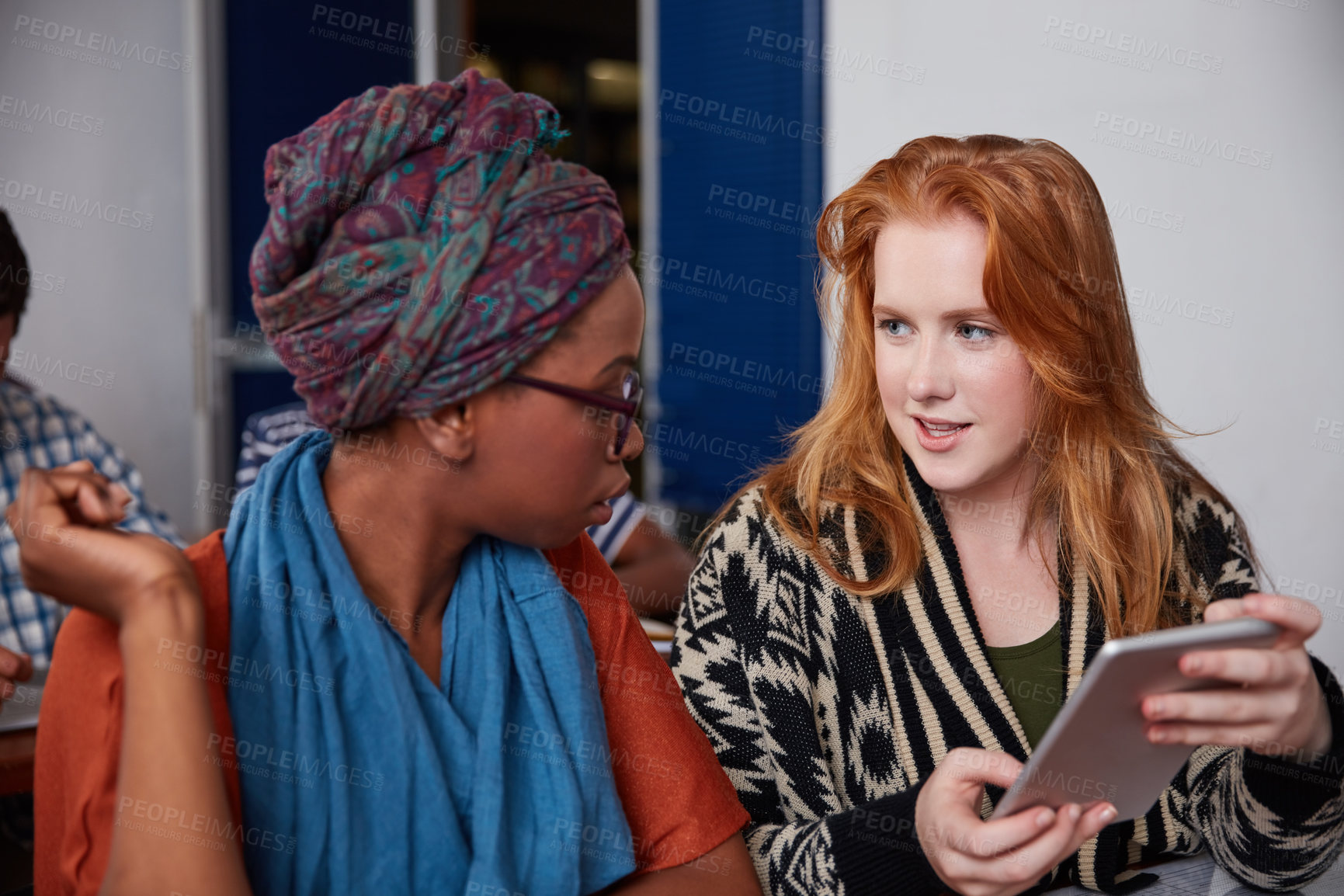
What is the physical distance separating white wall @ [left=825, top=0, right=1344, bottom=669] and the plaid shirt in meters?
2.76

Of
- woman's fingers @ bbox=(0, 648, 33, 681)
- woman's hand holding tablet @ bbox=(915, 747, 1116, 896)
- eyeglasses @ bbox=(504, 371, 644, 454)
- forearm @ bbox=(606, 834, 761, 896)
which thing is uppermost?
eyeglasses @ bbox=(504, 371, 644, 454)

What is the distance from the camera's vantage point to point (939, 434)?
1.52 metres

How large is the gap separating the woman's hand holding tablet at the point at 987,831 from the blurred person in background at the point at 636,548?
153 cm

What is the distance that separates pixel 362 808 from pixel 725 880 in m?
0.43

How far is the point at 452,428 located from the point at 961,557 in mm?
879

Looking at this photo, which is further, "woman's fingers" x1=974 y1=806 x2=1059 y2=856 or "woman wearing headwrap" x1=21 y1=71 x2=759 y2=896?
"woman's fingers" x1=974 y1=806 x2=1059 y2=856

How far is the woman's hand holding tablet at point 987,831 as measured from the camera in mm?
1129

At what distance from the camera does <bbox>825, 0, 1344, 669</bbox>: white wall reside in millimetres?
3131

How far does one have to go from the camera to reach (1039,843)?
1134 millimetres

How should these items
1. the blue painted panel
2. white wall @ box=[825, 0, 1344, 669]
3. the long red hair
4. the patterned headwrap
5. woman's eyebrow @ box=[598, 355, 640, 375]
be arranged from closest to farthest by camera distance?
the patterned headwrap
woman's eyebrow @ box=[598, 355, 640, 375]
the long red hair
white wall @ box=[825, 0, 1344, 669]
the blue painted panel

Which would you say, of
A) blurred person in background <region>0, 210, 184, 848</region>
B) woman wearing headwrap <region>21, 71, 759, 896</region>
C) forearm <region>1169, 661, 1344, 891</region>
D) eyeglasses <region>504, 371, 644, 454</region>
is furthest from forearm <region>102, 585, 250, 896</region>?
blurred person in background <region>0, 210, 184, 848</region>

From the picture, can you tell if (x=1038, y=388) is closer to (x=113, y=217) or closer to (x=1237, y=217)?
(x=1237, y=217)

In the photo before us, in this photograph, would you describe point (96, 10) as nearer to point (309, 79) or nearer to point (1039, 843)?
point (309, 79)

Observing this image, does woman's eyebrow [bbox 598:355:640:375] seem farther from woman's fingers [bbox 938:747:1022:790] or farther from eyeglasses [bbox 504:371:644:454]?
woman's fingers [bbox 938:747:1022:790]
